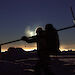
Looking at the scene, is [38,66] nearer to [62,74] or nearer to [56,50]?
[56,50]

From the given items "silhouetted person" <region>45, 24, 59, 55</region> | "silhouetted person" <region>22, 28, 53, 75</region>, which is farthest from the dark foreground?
"silhouetted person" <region>45, 24, 59, 55</region>

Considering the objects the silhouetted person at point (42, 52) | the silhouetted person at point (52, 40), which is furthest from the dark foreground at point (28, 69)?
the silhouetted person at point (52, 40)

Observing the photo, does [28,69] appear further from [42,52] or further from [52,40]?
[52,40]

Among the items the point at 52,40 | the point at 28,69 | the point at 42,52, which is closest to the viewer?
the point at 52,40

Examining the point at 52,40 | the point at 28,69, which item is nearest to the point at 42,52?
the point at 52,40

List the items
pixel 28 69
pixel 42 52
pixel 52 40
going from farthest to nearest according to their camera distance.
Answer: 1. pixel 28 69
2. pixel 42 52
3. pixel 52 40

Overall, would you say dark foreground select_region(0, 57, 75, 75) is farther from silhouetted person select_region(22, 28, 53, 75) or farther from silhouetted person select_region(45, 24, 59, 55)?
silhouetted person select_region(45, 24, 59, 55)

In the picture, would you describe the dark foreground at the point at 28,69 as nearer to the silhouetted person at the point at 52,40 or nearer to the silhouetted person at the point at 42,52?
the silhouetted person at the point at 42,52

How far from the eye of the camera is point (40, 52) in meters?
6.50

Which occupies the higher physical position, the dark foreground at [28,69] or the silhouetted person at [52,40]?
the silhouetted person at [52,40]

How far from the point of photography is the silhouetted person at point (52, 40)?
6.30 metres

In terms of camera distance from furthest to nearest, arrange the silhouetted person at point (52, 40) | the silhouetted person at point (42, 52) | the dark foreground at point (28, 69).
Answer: the dark foreground at point (28, 69)
the silhouetted person at point (42, 52)
the silhouetted person at point (52, 40)

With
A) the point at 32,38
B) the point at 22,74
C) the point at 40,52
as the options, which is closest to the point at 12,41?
the point at 22,74

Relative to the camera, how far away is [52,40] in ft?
20.7
